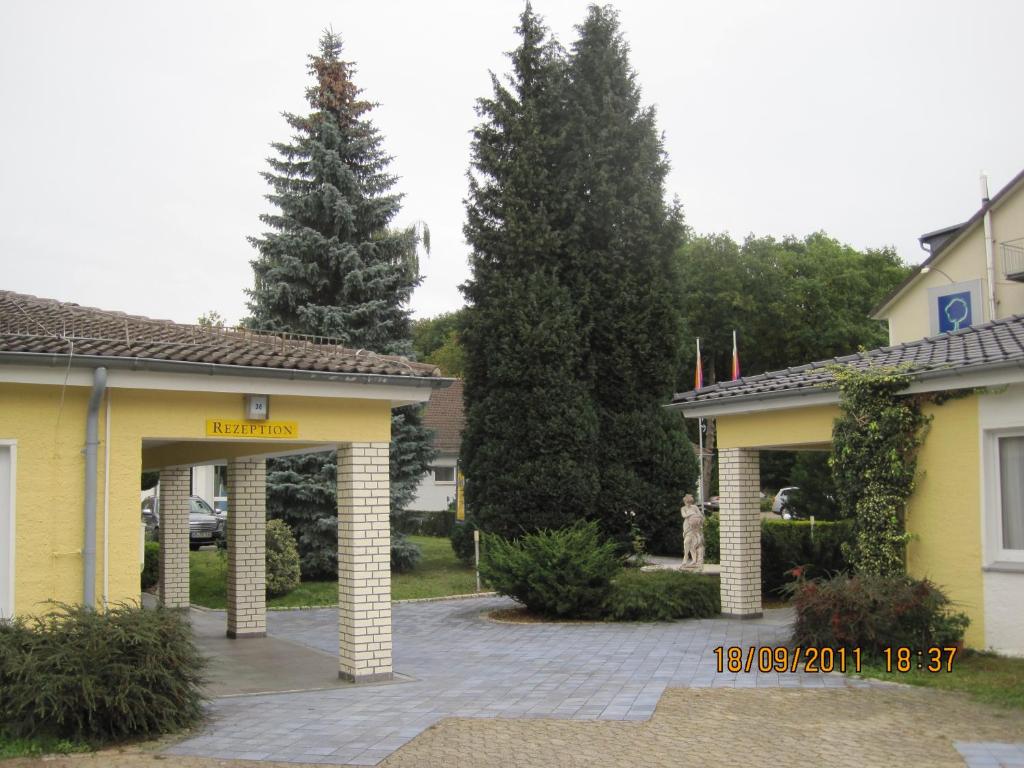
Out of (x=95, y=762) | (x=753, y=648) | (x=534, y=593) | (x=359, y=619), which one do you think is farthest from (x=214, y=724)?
(x=534, y=593)

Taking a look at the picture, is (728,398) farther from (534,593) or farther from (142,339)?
(142,339)

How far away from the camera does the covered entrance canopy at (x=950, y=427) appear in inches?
440

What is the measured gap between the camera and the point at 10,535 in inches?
372

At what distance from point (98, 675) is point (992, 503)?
919 cm

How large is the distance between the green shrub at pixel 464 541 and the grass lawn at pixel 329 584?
33cm

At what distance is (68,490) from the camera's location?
9.74m

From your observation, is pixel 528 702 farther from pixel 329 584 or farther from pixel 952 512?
pixel 329 584

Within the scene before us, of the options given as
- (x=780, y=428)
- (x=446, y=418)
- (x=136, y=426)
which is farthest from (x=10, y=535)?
(x=446, y=418)

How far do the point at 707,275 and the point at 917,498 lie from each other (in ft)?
128

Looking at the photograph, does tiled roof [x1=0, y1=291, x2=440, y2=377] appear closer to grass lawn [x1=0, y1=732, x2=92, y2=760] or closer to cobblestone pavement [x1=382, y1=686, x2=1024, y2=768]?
grass lawn [x1=0, y1=732, x2=92, y2=760]

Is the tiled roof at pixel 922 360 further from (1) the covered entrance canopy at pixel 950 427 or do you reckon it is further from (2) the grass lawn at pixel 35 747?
(2) the grass lawn at pixel 35 747

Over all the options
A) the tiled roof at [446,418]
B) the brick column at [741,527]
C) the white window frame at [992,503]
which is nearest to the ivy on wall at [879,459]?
the white window frame at [992,503]

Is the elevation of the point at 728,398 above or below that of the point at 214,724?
above

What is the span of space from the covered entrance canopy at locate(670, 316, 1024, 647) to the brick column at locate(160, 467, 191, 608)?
31.8 feet
